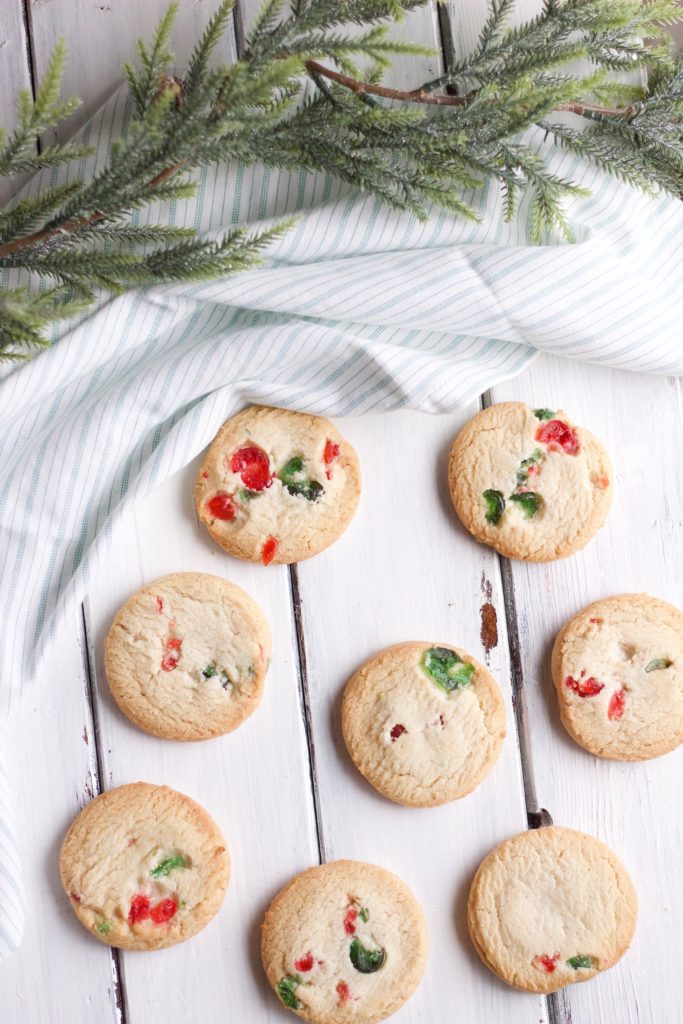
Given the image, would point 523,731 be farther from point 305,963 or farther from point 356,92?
point 356,92

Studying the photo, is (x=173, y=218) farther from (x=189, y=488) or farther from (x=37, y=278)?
(x=189, y=488)

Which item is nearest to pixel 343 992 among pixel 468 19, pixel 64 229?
pixel 64 229

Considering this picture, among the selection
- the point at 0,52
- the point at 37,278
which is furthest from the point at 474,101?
the point at 0,52

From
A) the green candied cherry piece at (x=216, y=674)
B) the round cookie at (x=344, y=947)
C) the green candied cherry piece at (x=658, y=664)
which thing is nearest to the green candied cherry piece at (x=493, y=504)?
the green candied cherry piece at (x=658, y=664)

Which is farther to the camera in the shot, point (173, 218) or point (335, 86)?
point (173, 218)

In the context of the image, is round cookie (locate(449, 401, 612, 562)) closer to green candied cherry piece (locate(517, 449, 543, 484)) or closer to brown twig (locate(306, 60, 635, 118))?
green candied cherry piece (locate(517, 449, 543, 484))

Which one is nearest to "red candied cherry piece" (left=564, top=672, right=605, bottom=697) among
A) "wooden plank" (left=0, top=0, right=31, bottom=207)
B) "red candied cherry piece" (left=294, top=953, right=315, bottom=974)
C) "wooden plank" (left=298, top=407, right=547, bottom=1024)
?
"wooden plank" (left=298, top=407, right=547, bottom=1024)
